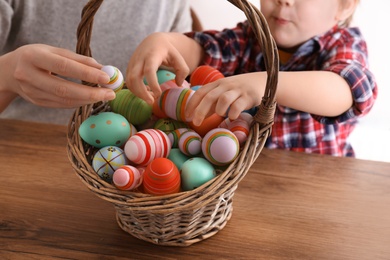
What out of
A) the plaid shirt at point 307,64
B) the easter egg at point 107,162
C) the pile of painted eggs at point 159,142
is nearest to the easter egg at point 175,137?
the pile of painted eggs at point 159,142

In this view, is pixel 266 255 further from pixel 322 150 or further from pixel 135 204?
pixel 322 150

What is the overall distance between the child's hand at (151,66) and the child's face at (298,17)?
32 cm

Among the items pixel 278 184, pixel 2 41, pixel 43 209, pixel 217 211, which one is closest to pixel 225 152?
pixel 217 211

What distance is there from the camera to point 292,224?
0.80 m

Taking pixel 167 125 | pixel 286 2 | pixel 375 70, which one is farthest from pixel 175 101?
pixel 375 70

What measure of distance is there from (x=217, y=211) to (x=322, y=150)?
0.58m

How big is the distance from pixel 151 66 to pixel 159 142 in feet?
0.54

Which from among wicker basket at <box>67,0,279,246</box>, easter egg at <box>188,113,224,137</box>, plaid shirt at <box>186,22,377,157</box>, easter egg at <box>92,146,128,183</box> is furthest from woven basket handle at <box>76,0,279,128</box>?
plaid shirt at <box>186,22,377,157</box>

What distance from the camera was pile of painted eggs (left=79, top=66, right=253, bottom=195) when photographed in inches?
26.9

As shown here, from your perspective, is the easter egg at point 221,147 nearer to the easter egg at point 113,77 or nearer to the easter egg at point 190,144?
the easter egg at point 190,144

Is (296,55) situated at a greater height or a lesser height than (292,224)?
greater

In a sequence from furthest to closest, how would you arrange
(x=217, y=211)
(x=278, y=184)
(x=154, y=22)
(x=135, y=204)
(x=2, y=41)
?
(x=154, y=22), (x=2, y=41), (x=278, y=184), (x=217, y=211), (x=135, y=204)

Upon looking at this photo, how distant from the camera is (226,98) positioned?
0.74 metres

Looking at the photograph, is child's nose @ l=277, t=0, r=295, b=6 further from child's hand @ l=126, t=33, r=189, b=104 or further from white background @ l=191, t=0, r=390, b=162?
white background @ l=191, t=0, r=390, b=162
